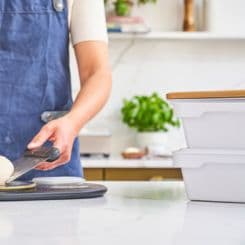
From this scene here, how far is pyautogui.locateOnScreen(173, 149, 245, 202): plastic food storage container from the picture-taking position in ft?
3.80

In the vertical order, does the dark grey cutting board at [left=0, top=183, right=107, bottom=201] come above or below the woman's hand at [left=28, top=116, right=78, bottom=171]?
below

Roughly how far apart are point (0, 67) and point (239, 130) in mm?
663

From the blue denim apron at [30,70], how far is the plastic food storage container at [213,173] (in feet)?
1.43

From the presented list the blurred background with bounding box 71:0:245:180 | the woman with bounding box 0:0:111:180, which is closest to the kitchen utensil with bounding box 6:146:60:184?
the woman with bounding box 0:0:111:180

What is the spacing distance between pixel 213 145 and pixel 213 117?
50 millimetres

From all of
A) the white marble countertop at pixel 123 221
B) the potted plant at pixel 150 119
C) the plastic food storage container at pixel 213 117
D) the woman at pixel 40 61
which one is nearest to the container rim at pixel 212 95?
the plastic food storage container at pixel 213 117

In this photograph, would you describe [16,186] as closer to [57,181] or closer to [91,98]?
[57,181]

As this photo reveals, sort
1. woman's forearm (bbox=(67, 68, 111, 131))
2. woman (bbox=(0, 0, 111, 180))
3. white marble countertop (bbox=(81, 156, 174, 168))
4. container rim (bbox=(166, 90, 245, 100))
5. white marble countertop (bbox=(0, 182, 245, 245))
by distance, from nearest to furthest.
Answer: white marble countertop (bbox=(0, 182, 245, 245))
container rim (bbox=(166, 90, 245, 100))
woman's forearm (bbox=(67, 68, 111, 131))
woman (bbox=(0, 0, 111, 180))
white marble countertop (bbox=(81, 156, 174, 168))

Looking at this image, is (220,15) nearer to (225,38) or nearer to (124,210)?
(225,38)

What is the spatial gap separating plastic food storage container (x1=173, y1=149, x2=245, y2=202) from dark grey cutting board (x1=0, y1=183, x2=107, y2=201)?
0.49 ft

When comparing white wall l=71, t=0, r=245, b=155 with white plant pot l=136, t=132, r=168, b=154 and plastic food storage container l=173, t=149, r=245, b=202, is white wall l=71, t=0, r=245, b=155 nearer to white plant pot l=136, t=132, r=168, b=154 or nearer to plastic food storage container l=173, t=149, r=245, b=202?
white plant pot l=136, t=132, r=168, b=154

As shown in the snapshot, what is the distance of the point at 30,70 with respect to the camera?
5.29ft

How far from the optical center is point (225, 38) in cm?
334

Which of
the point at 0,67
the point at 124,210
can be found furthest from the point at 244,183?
the point at 0,67
